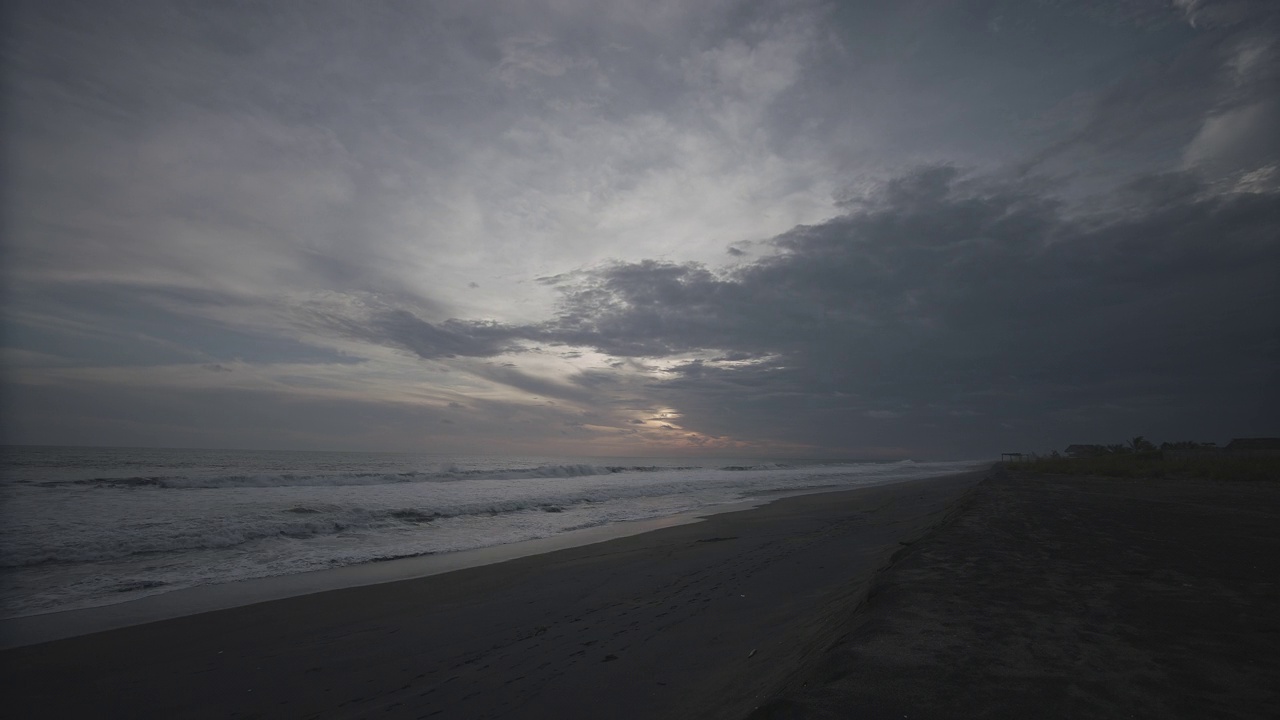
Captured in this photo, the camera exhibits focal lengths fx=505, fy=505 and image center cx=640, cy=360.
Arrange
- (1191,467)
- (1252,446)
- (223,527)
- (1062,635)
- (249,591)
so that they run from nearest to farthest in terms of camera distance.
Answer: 1. (1062,635)
2. (249,591)
3. (223,527)
4. (1191,467)
5. (1252,446)

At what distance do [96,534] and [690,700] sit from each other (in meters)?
15.5

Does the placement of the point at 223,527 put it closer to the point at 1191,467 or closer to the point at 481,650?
the point at 481,650

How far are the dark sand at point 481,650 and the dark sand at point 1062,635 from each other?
0.58 m

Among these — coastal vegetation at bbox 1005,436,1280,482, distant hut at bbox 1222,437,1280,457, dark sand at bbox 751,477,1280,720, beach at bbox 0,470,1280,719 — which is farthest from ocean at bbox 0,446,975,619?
distant hut at bbox 1222,437,1280,457

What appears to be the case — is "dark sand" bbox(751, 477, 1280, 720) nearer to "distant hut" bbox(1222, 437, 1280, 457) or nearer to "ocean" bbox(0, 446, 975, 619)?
"ocean" bbox(0, 446, 975, 619)

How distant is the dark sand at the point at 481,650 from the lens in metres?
4.52

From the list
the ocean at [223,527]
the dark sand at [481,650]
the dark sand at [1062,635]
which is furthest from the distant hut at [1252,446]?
the dark sand at [481,650]

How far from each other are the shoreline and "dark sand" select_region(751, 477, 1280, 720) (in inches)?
337

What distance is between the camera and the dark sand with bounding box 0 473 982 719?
452cm

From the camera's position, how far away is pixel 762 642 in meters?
5.32

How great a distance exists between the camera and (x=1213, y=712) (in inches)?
112

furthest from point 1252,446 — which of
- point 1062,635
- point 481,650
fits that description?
point 481,650

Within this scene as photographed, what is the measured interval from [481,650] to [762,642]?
3.17 meters

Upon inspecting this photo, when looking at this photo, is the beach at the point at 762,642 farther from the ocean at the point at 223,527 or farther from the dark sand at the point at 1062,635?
the ocean at the point at 223,527
